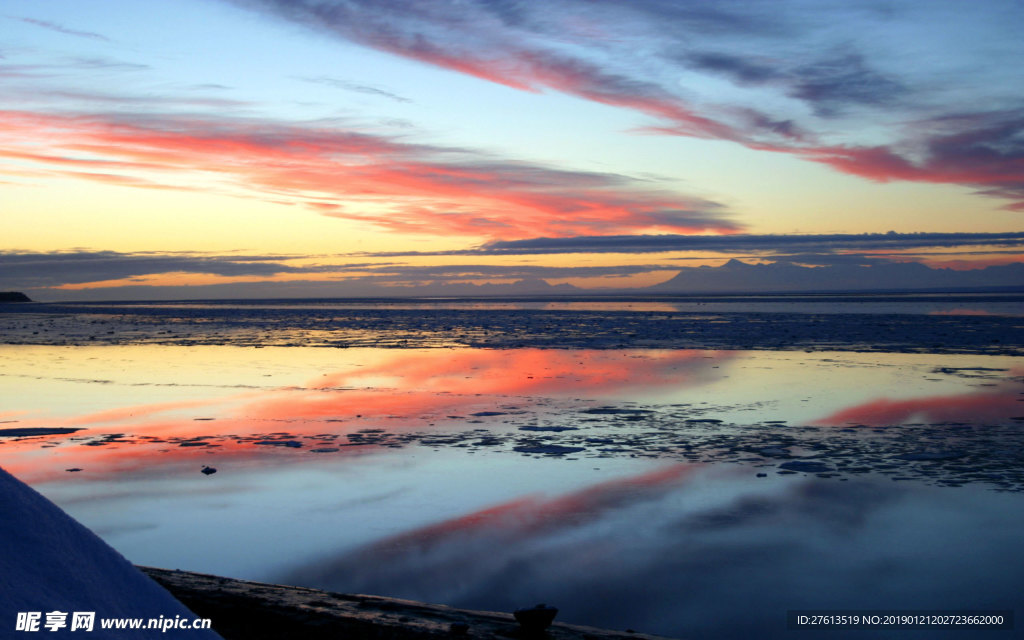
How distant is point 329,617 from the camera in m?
4.72

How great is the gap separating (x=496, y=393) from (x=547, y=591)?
9923 mm

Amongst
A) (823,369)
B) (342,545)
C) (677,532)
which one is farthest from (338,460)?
(823,369)

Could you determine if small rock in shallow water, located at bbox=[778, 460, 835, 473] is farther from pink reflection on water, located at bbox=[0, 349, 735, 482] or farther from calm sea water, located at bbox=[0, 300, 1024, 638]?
pink reflection on water, located at bbox=[0, 349, 735, 482]

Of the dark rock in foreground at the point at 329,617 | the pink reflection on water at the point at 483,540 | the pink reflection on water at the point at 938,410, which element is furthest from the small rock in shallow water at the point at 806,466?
the dark rock in foreground at the point at 329,617

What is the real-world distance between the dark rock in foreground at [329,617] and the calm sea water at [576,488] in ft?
1.03

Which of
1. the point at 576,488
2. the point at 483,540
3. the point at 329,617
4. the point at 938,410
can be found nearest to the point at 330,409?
the point at 576,488

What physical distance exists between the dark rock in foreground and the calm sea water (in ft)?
1.03

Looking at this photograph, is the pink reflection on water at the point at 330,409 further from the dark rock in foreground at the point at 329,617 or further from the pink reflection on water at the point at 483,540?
the dark rock in foreground at the point at 329,617

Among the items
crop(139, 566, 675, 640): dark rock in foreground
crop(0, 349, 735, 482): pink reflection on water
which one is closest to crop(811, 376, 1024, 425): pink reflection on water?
crop(0, 349, 735, 482): pink reflection on water

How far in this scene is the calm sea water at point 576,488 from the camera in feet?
17.7

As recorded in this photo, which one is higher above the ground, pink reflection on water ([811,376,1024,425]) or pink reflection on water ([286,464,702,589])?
pink reflection on water ([811,376,1024,425])

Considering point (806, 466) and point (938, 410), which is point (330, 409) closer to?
point (806, 466)

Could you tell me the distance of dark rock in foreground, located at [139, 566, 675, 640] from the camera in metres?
4.50

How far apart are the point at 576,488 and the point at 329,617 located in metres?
3.61
